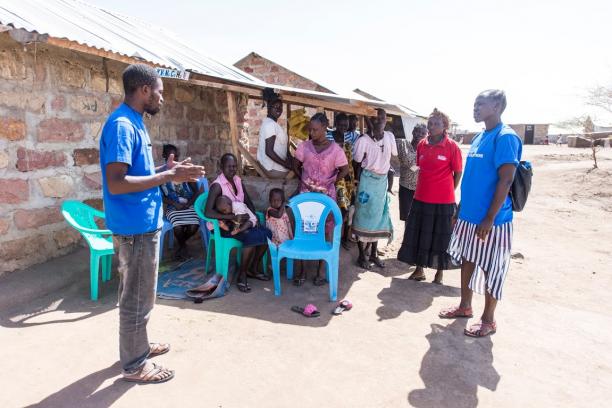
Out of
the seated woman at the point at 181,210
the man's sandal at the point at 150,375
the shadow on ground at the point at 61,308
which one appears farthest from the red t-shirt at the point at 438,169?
the shadow on ground at the point at 61,308

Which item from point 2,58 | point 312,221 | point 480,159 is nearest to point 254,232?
point 312,221

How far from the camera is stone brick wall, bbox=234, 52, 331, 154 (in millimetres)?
11125

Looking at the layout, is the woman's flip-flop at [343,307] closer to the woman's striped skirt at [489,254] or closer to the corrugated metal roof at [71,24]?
the woman's striped skirt at [489,254]

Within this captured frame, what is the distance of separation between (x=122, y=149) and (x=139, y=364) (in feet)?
4.20

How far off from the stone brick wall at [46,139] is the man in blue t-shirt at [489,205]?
12.0ft

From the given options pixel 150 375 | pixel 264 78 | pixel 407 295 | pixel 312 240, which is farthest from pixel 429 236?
pixel 264 78

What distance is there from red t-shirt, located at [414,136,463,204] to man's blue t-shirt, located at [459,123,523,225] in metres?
0.87

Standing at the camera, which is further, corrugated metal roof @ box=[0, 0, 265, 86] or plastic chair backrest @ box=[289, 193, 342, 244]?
plastic chair backrest @ box=[289, 193, 342, 244]

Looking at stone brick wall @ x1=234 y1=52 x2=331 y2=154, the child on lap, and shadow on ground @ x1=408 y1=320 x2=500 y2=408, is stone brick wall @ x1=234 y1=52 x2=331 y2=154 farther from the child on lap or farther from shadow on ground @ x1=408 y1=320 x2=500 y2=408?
shadow on ground @ x1=408 y1=320 x2=500 y2=408

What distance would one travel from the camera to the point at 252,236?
426cm

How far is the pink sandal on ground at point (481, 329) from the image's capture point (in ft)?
10.8

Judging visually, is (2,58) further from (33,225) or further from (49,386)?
(49,386)

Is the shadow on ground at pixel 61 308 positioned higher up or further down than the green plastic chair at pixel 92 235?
further down

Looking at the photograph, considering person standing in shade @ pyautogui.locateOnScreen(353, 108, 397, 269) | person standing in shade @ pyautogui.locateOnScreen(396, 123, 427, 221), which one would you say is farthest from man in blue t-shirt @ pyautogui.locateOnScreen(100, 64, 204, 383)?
person standing in shade @ pyautogui.locateOnScreen(396, 123, 427, 221)
